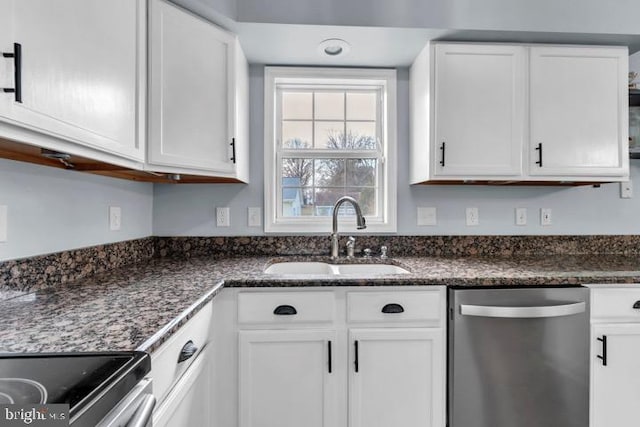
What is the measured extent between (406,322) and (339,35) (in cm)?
147

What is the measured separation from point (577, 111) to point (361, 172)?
124 cm

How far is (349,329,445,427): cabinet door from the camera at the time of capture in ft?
4.66

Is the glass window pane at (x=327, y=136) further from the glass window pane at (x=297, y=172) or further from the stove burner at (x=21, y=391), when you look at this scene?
the stove burner at (x=21, y=391)

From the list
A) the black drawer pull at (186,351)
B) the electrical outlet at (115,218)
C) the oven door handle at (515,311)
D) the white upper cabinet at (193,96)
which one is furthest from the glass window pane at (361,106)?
the black drawer pull at (186,351)

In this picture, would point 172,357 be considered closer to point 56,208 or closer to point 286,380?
point 286,380

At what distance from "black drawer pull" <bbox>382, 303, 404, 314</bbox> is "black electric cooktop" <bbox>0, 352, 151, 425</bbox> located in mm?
986

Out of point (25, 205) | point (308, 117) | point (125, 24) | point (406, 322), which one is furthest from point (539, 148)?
point (25, 205)

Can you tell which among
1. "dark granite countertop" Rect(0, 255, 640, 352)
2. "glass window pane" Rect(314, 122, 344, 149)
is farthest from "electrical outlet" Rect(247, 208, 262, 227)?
"glass window pane" Rect(314, 122, 344, 149)

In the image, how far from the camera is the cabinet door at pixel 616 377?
4.78 feet

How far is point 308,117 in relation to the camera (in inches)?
86.5

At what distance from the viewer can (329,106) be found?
2.20 metres

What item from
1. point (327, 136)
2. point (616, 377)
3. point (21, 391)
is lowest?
point (616, 377)

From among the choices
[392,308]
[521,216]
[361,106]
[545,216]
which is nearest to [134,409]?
[392,308]

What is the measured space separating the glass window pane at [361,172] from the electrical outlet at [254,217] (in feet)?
2.06
